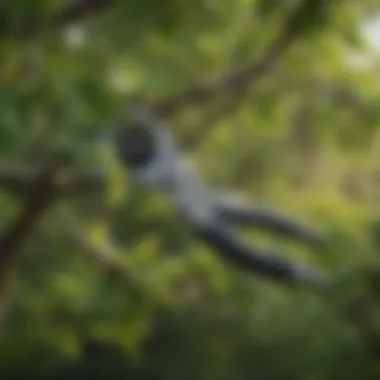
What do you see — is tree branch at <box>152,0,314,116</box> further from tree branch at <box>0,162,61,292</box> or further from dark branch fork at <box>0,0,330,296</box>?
tree branch at <box>0,162,61,292</box>

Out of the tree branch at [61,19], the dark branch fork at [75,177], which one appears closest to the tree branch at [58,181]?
the dark branch fork at [75,177]

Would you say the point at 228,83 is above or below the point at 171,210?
above

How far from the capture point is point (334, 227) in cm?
122

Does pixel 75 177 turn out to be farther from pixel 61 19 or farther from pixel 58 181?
pixel 61 19

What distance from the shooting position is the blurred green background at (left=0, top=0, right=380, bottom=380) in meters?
0.83

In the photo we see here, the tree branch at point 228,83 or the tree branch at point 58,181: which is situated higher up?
the tree branch at point 228,83

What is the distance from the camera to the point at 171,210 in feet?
3.49

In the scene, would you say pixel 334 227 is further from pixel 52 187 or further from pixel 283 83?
pixel 52 187

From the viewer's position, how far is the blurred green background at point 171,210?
2.74 ft

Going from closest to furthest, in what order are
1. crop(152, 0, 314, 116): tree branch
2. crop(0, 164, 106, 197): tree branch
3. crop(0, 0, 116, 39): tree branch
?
crop(0, 0, 116, 39): tree branch → crop(0, 164, 106, 197): tree branch → crop(152, 0, 314, 116): tree branch

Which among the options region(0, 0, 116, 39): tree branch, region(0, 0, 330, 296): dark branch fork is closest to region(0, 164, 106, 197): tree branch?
region(0, 0, 330, 296): dark branch fork

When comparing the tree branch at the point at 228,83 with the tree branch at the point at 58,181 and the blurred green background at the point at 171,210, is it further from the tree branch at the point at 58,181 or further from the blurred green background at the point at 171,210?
the tree branch at the point at 58,181

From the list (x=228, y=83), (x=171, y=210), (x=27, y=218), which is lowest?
(x=27, y=218)

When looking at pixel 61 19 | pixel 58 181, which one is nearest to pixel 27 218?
pixel 58 181
